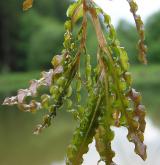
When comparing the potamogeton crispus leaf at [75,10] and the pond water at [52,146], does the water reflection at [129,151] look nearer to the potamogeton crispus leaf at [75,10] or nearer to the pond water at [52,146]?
the pond water at [52,146]

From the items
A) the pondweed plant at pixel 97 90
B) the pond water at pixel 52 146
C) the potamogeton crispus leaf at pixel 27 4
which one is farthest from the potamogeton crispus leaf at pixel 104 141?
the pond water at pixel 52 146

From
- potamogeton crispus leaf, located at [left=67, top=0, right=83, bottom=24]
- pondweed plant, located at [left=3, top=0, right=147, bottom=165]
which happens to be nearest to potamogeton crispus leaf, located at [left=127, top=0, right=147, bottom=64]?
pondweed plant, located at [left=3, top=0, right=147, bottom=165]

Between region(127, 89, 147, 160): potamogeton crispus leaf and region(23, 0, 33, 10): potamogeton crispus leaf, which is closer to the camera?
region(23, 0, 33, 10): potamogeton crispus leaf

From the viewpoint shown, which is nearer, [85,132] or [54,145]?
[85,132]

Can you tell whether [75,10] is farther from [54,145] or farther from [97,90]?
[54,145]

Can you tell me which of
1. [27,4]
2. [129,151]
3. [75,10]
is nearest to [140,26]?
[75,10]

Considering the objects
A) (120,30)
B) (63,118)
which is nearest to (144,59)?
(63,118)

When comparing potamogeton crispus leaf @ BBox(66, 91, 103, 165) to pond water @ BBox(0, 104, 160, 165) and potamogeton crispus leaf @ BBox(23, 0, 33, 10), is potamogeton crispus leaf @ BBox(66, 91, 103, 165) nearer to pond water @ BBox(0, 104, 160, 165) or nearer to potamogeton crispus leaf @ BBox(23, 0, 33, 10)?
potamogeton crispus leaf @ BBox(23, 0, 33, 10)

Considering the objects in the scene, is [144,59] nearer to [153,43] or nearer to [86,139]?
[86,139]
